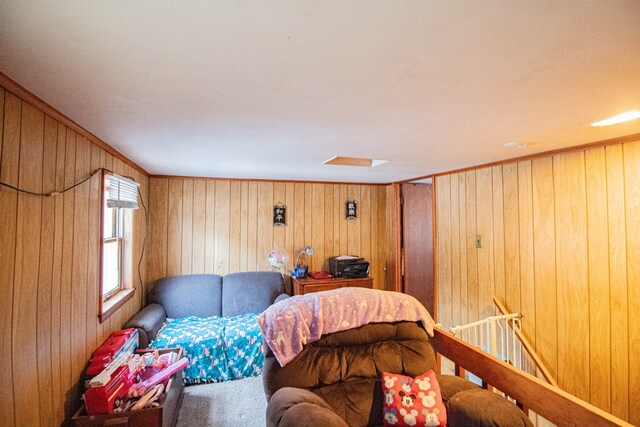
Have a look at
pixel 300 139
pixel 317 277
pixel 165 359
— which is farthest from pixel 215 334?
pixel 300 139

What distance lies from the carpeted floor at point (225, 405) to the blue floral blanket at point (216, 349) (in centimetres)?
9

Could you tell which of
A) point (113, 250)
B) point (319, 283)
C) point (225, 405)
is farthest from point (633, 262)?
point (113, 250)

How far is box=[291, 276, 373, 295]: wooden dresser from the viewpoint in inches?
151

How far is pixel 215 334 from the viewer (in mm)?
3023

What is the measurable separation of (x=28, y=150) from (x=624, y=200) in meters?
3.60

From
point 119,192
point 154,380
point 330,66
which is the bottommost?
point 154,380

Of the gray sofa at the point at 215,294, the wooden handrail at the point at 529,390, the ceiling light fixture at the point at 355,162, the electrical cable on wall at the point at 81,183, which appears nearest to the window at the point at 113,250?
the electrical cable on wall at the point at 81,183

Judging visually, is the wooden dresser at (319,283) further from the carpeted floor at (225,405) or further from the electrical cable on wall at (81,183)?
the electrical cable on wall at (81,183)

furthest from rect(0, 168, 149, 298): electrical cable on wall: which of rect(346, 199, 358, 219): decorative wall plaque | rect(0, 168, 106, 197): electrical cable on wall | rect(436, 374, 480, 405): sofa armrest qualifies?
rect(346, 199, 358, 219): decorative wall plaque

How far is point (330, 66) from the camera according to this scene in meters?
1.07

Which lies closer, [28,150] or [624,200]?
[28,150]

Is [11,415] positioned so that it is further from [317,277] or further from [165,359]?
[317,277]

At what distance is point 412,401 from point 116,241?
3026 mm

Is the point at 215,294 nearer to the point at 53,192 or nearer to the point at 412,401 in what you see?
→ the point at 53,192
